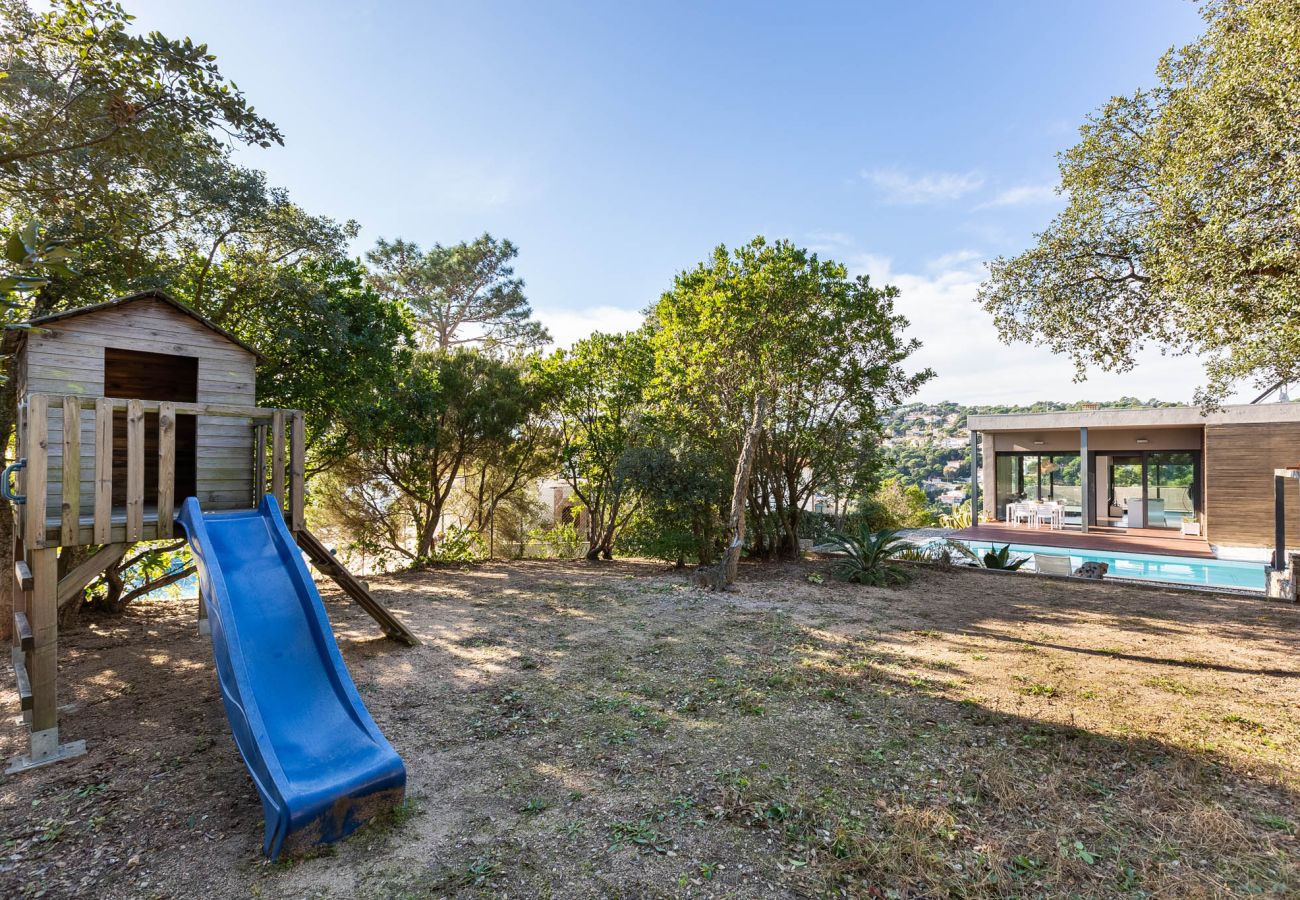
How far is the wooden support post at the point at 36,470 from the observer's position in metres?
3.30

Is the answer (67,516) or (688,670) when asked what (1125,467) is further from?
(67,516)

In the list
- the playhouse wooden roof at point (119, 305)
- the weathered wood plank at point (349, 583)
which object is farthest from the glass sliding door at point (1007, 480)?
the playhouse wooden roof at point (119, 305)

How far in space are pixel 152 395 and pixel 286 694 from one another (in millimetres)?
4323

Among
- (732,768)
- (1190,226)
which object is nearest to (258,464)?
(732,768)

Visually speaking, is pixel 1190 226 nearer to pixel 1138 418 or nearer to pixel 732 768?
pixel 732 768

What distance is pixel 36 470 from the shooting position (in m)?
3.34

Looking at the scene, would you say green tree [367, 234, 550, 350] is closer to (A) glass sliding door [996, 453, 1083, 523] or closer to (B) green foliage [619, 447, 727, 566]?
(B) green foliage [619, 447, 727, 566]

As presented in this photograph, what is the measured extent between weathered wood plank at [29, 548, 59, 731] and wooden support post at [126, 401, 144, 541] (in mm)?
389

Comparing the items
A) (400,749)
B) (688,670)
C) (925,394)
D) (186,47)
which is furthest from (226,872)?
(925,394)

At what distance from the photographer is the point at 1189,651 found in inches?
188

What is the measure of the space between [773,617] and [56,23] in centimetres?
808

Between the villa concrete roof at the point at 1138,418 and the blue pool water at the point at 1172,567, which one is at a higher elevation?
the villa concrete roof at the point at 1138,418

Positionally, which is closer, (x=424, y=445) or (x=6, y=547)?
(x=6, y=547)

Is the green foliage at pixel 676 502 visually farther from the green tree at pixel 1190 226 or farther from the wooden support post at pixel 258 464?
the wooden support post at pixel 258 464
